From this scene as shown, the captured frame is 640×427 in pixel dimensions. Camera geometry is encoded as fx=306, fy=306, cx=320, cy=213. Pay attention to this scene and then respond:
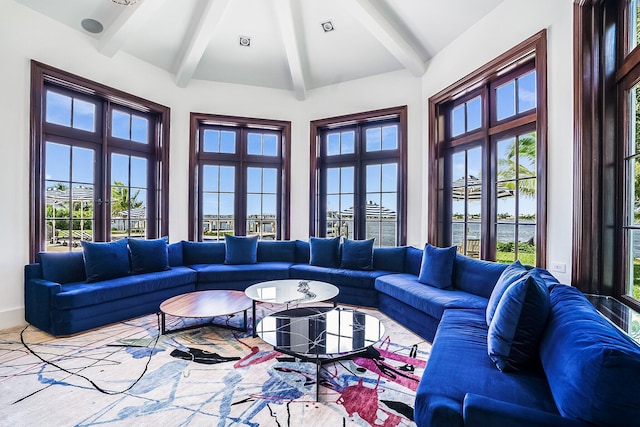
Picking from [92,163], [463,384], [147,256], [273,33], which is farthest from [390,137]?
[92,163]

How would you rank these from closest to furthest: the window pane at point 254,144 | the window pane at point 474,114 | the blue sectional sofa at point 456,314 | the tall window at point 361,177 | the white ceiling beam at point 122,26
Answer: the blue sectional sofa at point 456,314
the white ceiling beam at point 122,26
the window pane at point 474,114
the tall window at point 361,177
the window pane at point 254,144

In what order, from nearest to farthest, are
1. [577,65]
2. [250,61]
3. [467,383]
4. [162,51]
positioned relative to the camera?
[467,383] < [577,65] < [162,51] < [250,61]

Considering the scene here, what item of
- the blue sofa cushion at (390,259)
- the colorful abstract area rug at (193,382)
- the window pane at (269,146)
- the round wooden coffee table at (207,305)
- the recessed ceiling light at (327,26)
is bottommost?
the colorful abstract area rug at (193,382)

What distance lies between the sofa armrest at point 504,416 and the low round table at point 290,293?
182 centimetres

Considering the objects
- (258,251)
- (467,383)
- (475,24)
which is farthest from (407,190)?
(467,383)

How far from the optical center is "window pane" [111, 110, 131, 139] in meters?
4.17

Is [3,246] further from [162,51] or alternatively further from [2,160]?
[162,51]

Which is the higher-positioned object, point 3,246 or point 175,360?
point 3,246

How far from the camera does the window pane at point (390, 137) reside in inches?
187

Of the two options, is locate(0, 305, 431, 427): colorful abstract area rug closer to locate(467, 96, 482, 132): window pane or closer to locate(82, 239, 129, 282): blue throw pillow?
locate(82, 239, 129, 282): blue throw pillow

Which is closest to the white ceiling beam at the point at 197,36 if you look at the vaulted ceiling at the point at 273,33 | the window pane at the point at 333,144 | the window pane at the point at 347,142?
the vaulted ceiling at the point at 273,33

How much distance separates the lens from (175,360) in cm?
243

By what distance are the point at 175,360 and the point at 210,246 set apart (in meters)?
2.42

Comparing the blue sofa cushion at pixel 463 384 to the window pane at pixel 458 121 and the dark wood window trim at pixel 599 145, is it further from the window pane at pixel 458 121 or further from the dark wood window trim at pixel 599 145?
the window pane at pixel 458 121
